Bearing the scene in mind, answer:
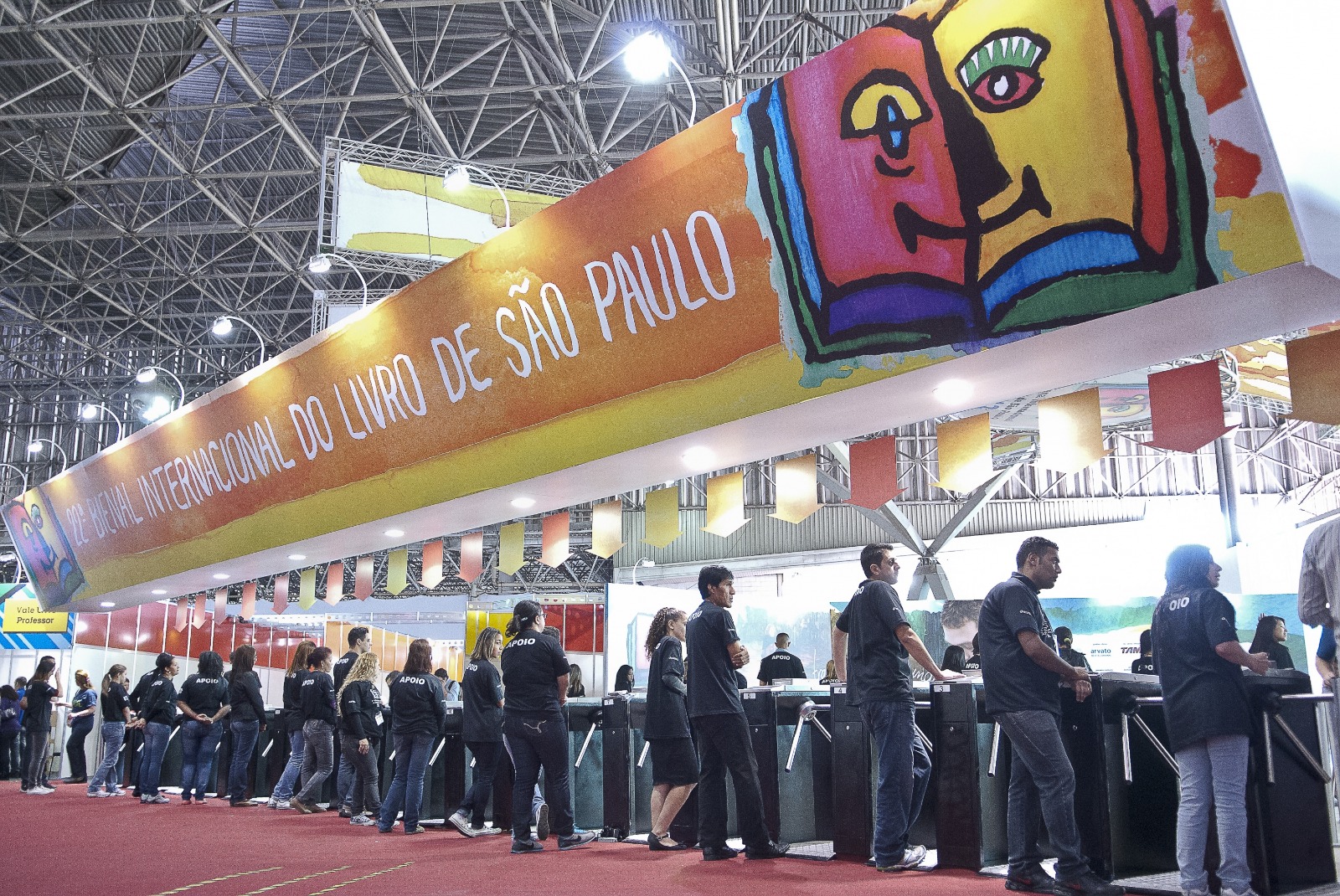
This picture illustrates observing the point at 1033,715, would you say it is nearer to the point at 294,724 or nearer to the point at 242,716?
the point at 294,724

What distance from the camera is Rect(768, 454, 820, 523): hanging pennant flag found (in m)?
6.96

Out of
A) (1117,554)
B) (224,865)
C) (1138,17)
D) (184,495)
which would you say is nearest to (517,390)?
(224,865)

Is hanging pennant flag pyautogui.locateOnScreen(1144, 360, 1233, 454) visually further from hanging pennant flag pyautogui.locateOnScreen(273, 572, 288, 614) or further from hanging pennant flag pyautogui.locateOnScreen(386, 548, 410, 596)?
hanging pennant flag pyautogui.locateOnScreen(273, 572, 288, 614)

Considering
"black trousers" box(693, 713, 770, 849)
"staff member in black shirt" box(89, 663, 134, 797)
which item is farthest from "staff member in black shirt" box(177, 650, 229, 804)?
"black trousers" box(693, 713, 770, 849)

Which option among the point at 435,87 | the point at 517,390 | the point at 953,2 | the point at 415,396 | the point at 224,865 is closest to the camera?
the point at 953,2

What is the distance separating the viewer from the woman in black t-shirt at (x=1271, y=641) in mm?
8336

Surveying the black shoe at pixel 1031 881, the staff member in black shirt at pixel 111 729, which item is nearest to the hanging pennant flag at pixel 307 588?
the staff member in black shirt at pixel 111 729

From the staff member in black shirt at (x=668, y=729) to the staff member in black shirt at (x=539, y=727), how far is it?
61cm

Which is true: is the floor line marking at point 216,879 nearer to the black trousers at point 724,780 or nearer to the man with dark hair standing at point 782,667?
the black trousers at point 724,780

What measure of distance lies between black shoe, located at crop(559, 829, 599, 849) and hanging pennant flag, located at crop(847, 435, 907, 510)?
2852 millimetres

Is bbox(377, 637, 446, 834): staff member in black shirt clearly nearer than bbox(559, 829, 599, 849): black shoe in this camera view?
No

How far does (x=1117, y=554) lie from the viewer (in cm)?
2280

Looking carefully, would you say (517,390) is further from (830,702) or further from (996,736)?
(996,736)

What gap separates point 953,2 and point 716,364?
2.14m
